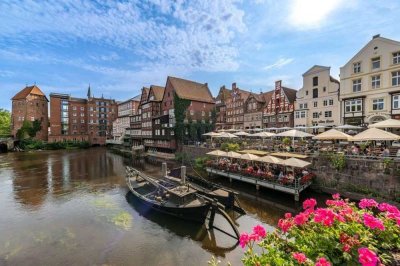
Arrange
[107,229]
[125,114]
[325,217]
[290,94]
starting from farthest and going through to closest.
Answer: [125,114], [290,94], [107,229], [325,217]

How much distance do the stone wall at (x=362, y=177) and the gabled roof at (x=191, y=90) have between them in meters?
32.7

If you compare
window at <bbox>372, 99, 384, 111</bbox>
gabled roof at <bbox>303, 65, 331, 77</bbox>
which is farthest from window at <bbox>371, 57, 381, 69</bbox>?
gabled roof at <bbox>303, 65, 331, 77</bbox>

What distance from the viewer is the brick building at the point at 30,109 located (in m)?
72.4

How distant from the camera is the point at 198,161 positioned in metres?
34.2

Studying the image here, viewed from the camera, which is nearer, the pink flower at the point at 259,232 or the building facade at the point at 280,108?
the pink flower at the point at 259,232

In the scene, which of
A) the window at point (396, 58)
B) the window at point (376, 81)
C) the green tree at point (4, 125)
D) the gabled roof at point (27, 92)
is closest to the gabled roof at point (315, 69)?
the window at point (376, 81)

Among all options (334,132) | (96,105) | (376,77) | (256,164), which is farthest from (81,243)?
(96,105)

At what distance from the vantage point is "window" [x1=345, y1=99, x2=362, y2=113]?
29344mm

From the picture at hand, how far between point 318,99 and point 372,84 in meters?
9.12

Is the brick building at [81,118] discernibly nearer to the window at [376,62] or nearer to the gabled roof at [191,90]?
the gabled roof at [191,90]

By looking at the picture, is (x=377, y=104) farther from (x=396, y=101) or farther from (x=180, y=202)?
(x=180, y=202)

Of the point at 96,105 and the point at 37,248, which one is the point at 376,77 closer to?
the point at 37,248

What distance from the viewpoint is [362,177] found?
686 inches

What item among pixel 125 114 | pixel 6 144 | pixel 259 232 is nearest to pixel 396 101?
pixel 259 232
